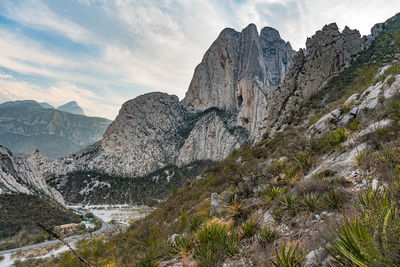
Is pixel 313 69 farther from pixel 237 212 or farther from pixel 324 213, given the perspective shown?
pixel 324 213

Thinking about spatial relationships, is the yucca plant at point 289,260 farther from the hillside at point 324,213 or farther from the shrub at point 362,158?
the shrub at point 362,158

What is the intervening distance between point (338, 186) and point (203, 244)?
128 inches

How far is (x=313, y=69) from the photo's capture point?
2733cm

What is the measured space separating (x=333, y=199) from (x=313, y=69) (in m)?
29.5

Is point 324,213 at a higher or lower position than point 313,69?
lower

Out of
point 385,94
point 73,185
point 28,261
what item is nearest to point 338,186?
point 385,94

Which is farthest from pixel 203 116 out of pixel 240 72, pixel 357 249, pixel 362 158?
pixel 357 249

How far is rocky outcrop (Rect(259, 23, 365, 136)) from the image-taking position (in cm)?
2567

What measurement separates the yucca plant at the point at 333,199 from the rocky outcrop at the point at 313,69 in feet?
72.5

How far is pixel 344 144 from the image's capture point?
6.66m

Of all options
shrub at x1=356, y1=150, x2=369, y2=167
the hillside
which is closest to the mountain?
the hillside

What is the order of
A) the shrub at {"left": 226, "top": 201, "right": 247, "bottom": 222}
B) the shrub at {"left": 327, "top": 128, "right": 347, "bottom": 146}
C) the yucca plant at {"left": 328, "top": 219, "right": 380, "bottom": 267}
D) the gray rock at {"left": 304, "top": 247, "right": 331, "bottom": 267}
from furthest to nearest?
the shrub at {"left": 327, "top": 128, "right": 347, "bottom": 146}, the shrub at {"left": 226, "top": 201, "right": 247, "bottom": 222}, the gray rock at {"left": 304, "top": 247, "right": 331, "bottom": 267}, the yucca plant at {"left": 328, "top": 219, "right": 380, "bottom": 267}

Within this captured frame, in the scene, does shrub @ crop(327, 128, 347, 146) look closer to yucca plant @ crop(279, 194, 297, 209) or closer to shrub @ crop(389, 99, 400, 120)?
shrub @ crop(389, 99, 400, 120)

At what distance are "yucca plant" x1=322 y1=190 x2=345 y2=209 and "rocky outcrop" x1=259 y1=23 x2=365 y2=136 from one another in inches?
870
